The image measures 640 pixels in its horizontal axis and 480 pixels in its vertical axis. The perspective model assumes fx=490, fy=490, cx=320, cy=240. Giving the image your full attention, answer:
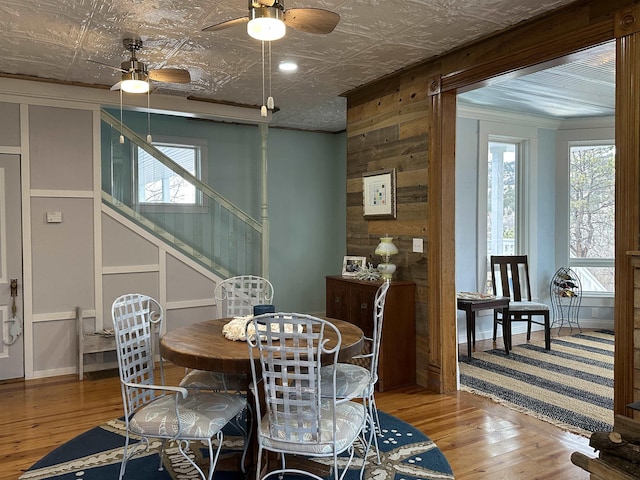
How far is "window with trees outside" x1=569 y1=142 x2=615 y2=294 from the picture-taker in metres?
6.25

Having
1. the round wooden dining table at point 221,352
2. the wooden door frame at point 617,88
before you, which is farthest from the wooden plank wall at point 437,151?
the round wooden dining table at point 221,352

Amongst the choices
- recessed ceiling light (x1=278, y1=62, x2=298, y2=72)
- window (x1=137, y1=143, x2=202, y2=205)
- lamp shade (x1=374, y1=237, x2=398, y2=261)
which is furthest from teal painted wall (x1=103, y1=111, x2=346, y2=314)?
lamp shade (x1=374, y1=237, x2=398, y2=261)

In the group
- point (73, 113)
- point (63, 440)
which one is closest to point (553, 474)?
point (63, 440)

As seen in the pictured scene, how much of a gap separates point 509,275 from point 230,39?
4.15 metres

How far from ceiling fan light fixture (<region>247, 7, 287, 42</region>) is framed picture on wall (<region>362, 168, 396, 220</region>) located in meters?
2.23

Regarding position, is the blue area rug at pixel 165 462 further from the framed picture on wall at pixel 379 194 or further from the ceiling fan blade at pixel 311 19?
the ceiling fan blade at pixel 311 19

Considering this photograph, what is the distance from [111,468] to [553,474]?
2429 millimetres

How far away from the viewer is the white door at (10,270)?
4336 millimetres

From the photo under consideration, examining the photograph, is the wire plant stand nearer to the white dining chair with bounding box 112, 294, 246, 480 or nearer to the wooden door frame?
the wooden door frame

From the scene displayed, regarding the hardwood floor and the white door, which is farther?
the white door

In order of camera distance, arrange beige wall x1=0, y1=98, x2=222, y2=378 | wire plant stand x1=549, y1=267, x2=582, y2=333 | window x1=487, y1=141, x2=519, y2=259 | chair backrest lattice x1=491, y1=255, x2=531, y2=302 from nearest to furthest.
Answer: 1. beige wall x1=0, y1=98, x2=222, y2=378
2. chair backrest lattice x1=491, y1=255, x2=531, y2=302
3. window x1=487, y1=141, x2=519, y2=259
4. wire plant stand x1=549, y1=267, x2=582, y2=333

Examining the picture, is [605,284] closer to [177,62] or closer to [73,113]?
[177,62]

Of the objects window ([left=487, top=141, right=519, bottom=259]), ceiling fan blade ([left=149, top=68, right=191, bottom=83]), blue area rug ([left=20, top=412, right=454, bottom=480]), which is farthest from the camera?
window ([left=487, top=141, right=519, bottom=259])

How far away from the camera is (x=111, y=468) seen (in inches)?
107
